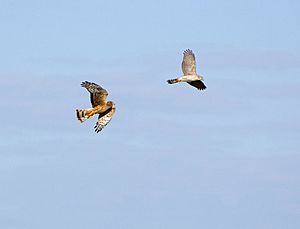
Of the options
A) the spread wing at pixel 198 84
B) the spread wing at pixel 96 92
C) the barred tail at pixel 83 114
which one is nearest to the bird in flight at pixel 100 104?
the spread wing at pixel 96 92

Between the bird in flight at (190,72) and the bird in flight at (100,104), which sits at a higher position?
the bird in flight at (190,72)

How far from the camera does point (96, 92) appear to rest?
209 ft

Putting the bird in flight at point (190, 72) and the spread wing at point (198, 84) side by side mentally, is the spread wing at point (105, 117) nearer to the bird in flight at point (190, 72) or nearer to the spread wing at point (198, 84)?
the bird in flight at point (190, 72)

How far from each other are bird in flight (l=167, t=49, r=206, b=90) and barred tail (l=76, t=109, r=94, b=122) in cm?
1834

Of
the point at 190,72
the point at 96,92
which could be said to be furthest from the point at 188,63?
the point at 96,92

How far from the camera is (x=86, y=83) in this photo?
63.4 meters

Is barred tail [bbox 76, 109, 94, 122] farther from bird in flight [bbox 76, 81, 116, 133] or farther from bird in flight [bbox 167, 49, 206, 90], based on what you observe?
bird in flight [bbox 167, 49, 206, 90]

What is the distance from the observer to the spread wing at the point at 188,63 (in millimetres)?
82562

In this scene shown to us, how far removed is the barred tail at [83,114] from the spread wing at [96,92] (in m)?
1.33

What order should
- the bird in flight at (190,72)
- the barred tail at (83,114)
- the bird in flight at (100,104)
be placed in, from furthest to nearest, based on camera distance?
the bird in flight at (190,72) → the bird in flight at (100,104) → the barred tail at (83,114)

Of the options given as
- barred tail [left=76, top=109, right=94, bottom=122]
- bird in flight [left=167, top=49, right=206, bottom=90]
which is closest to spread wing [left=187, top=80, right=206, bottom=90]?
bird in flight [left=167, top=49, right=206, bottom=90]

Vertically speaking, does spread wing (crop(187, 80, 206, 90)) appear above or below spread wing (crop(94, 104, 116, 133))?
above

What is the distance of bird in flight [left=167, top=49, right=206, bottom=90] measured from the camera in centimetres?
8156

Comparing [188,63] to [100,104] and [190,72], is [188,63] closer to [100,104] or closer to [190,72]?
[190,72]
